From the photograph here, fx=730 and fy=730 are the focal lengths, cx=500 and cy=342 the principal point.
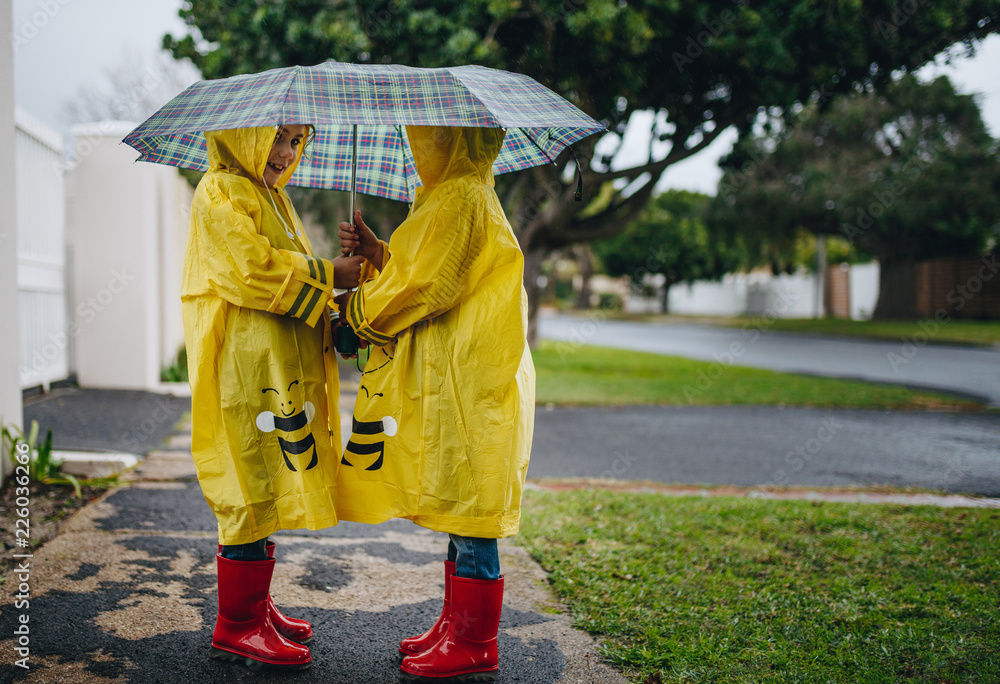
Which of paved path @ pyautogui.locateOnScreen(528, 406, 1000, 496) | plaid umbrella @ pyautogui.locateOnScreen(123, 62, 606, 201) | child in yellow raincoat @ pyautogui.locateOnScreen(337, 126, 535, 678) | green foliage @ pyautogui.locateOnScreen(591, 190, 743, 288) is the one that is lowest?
paved path @ pyautogui.locateOnScreen(528, 406, 1000, 496)

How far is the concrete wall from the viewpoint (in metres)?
4.04

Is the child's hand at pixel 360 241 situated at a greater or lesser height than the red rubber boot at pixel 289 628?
greater

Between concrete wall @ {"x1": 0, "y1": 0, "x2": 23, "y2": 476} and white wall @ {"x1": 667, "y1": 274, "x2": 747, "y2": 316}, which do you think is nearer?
concrete wall @ {"x1": 0, "y1": 0, "x2": 23, "y2": 476}

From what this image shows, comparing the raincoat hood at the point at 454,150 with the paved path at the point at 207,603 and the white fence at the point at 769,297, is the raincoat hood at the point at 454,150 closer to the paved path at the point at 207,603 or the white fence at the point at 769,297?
the paved path at the point at 207,603

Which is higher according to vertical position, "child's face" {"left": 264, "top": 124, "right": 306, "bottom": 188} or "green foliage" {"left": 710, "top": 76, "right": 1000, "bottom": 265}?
"green foliage" {"left": 710, "top": 76, "right": 1000, "bottom": 265}

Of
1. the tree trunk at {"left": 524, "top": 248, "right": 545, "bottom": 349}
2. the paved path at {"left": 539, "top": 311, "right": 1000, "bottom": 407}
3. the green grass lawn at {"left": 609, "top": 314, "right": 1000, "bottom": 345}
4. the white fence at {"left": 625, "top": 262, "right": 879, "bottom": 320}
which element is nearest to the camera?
the paved path at {"left": 539, "top": 311, "right": 1000, "bottom": 407}

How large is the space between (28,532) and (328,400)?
2001mm

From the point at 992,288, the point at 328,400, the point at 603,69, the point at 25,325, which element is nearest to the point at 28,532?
the point at 328,400

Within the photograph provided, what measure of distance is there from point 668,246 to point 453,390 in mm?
39620

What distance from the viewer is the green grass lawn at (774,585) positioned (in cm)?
257

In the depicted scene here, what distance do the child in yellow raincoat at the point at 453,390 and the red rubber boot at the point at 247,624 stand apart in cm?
36

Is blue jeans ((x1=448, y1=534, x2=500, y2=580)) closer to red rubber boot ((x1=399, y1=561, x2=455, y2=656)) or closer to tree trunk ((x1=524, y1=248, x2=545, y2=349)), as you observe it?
red rubber boot ((x1=399, y1=561, x2=455, y2=656))

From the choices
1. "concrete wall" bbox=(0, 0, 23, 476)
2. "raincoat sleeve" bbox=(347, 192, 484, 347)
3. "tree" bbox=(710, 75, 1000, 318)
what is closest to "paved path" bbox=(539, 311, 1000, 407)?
"tree" bbox=(710, 75, 1000, 318)

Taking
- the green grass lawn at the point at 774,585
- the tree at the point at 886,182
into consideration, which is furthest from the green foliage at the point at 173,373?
the tree at the point at 886,182
